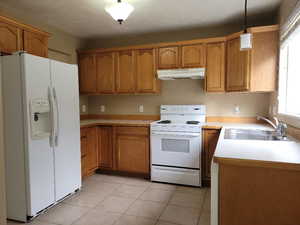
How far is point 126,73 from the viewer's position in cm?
358

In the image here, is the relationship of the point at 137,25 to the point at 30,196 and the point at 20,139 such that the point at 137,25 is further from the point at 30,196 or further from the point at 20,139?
the point at 30,196

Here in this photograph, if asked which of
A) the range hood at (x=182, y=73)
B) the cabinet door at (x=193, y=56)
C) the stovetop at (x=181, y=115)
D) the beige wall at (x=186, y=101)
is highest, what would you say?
the cabinet door at (x=193, y=56)

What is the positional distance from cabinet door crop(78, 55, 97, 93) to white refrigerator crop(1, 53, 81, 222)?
4.12 ft

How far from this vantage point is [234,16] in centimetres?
300

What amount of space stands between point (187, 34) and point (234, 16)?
0.79 m

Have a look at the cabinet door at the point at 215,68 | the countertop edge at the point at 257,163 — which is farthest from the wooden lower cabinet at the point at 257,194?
the cabinet door at the point at 215,68

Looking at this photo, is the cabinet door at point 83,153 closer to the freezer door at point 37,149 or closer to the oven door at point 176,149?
the freezer door at point 37,149

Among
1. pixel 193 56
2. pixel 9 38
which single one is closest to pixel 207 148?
pixel 193 56

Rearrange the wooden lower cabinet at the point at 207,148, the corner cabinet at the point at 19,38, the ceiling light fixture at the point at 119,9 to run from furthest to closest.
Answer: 1. the wooden lower cabinet at the point at 207,148
2. the corner cabinet at the point at 19,38
3. the ceiling light fixture at the point at 119,9

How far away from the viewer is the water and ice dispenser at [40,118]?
2.16 m

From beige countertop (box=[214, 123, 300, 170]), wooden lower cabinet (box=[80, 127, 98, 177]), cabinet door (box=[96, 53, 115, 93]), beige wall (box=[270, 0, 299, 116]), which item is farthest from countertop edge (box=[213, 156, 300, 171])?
cabinet door (box=[96, 53, 115, 93])

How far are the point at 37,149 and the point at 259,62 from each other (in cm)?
284

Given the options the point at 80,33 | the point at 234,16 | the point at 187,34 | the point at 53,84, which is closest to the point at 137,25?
the point at 187,34

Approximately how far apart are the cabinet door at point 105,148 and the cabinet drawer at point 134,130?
19cm
